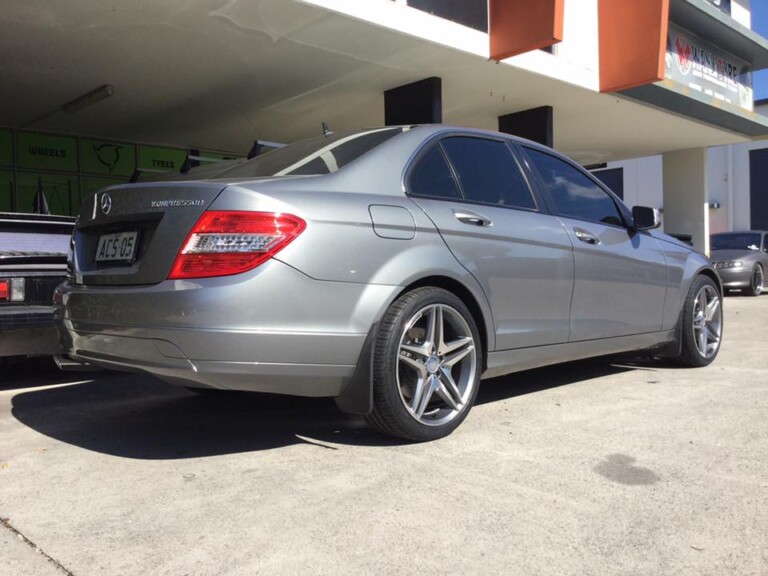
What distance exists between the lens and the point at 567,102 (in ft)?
39.1

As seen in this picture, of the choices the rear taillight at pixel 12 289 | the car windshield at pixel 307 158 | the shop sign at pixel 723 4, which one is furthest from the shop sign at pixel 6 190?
the shop sign at pixel 723 4

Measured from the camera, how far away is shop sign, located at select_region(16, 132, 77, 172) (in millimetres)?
12227

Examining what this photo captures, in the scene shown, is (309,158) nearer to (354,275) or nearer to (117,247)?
(354,275)

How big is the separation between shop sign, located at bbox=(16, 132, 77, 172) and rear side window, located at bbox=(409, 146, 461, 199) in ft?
36.3

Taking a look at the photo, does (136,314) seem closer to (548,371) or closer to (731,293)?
(548,371)

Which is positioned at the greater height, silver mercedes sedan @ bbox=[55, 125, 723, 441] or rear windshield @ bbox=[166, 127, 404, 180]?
rear windshield @ bbox=[166, 127, 404, 180]

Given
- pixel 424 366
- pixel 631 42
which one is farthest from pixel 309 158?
pixel 631 42

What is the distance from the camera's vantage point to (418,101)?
32.7 feet

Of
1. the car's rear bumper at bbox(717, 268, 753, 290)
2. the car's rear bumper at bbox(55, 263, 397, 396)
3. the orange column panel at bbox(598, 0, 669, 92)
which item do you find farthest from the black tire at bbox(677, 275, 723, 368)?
the car's rear bumper at bbox(717, 268, 753, 290)

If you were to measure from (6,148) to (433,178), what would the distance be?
11.2 metres

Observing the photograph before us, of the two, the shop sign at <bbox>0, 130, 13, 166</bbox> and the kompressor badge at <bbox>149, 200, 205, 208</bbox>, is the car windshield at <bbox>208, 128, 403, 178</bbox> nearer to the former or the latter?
the kompressor badge at <bbox>149, 200, 205, 208</bbox>

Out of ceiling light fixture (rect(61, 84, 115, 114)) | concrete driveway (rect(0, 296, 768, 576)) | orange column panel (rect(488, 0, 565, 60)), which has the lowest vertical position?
concrete driveway (rect(0, 296, 768, 576))

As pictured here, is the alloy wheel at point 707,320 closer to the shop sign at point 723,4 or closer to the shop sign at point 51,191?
the shop sign at point 51,191

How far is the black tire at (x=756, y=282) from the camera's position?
46.6ft
